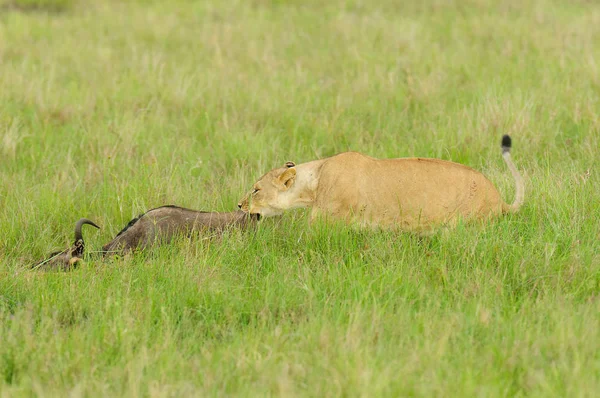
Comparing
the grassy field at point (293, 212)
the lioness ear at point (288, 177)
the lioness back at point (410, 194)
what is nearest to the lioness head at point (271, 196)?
the lioness ear at point (288, 177)

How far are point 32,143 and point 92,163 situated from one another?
0.75 metres

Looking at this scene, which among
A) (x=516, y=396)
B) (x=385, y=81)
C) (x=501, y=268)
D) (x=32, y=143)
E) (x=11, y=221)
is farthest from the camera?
(x=385, y=81)

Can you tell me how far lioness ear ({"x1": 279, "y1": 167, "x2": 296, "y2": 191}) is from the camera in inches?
210

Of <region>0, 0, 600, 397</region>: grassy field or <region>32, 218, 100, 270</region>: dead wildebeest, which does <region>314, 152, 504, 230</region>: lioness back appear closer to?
<region>0, 0, 600, 397</region>: grassy field

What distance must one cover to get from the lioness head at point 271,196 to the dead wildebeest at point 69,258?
1035mm

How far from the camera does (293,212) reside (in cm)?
563

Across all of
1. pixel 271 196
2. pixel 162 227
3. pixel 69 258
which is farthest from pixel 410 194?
pixel 69 258

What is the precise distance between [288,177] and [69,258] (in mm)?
1421

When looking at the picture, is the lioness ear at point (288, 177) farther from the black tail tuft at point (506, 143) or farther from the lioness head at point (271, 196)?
the black tail tuft at point (506, 143)

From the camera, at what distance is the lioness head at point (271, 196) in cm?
538

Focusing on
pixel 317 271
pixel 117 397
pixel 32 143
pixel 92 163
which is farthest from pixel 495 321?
pixel 32 143

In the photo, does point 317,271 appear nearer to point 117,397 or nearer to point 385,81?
point 117,397

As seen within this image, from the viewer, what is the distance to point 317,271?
457 centimetres

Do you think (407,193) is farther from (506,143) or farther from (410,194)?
(506,143)
